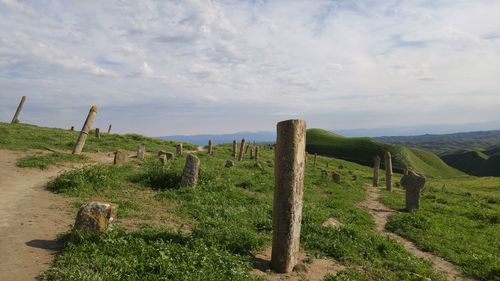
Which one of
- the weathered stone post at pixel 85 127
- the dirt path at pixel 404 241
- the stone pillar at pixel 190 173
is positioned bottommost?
the dirt path at pixel 404 241

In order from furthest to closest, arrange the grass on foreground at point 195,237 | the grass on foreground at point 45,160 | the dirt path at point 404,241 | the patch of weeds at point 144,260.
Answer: the grass on foreground at point 45,160, the dirt path at point 404,241, the grass on foreground at point 195,237, the patch of weeds at point 144,260

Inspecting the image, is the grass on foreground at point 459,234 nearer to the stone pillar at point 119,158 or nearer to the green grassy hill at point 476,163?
the stone pillar at point 119,158

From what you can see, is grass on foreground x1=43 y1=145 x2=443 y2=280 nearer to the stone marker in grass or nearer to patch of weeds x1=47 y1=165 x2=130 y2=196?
patch of weeds x1=47 y1=165 x2=130 y2=196

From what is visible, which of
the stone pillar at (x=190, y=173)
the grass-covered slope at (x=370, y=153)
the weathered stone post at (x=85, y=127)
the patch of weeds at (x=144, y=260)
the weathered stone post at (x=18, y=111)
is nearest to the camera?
the patch of weeds at (x=144, y=260)

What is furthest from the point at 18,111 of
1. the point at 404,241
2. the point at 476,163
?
the point at 476,163

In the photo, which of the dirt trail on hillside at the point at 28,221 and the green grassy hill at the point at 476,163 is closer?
the dirt trail on hillside at the point at 28,221

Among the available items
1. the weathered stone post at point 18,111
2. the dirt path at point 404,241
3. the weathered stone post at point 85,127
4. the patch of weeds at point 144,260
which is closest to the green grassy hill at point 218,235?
the patch of weeds at point 144,260

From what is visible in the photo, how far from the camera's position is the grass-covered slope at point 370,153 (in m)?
98.1

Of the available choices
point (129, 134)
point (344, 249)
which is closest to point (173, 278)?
point (344, 249)

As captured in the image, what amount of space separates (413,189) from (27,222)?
19.3m

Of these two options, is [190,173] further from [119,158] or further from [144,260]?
[144,260]

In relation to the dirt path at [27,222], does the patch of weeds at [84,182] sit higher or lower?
higher

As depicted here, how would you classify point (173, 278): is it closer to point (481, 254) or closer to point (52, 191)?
point (52, 191)

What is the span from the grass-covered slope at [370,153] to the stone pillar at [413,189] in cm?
7042
